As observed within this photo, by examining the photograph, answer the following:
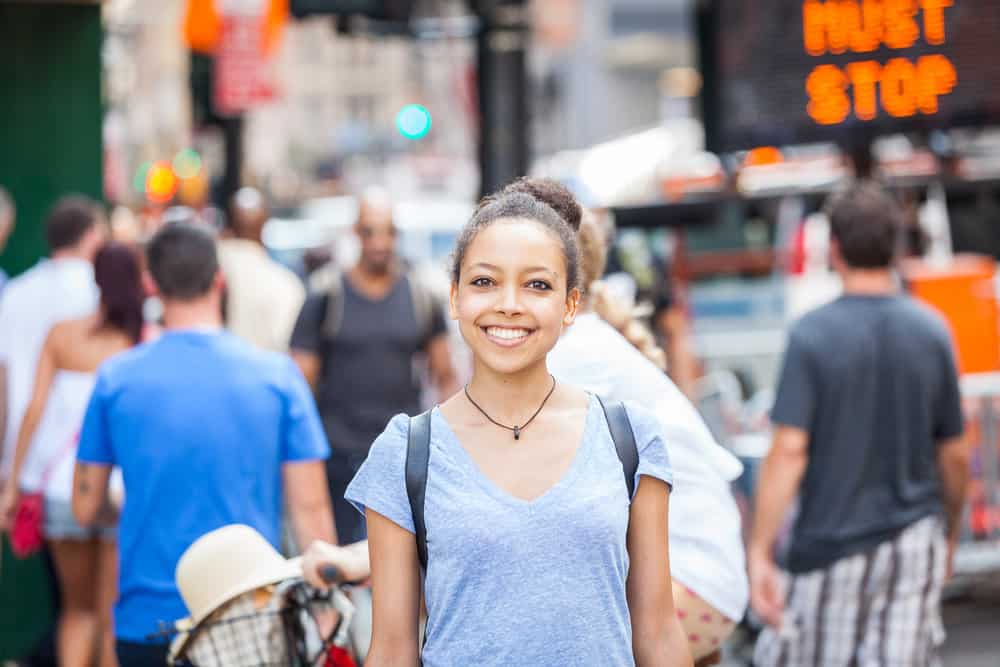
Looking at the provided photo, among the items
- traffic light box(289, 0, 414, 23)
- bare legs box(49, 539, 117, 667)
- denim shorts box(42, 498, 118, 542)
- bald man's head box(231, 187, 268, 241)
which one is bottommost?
bare legs box(49, 539, 117, 667)

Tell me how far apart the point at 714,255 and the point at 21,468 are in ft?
48.5

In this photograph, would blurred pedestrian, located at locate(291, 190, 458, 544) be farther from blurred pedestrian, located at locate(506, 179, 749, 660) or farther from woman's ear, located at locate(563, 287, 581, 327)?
woman's ear, located at locate(563, 287, 581, 327)

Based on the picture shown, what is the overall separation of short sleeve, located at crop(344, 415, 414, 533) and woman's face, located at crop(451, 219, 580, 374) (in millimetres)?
215

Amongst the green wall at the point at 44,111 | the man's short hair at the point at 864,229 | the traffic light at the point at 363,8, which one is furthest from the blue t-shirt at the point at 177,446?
the traffic light at the point at 363,8

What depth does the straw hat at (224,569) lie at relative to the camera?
375 centimetres

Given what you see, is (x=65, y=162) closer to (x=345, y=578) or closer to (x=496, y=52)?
(x=496, y=52)

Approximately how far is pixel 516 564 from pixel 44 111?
6695 mm

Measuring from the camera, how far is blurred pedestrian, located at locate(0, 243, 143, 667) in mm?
6023

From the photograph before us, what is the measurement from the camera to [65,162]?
8.98 meters

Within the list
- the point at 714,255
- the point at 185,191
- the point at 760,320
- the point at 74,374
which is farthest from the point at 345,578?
the point at 185,191

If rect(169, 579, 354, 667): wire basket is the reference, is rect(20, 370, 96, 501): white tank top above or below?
above

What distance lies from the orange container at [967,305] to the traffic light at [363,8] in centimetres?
314

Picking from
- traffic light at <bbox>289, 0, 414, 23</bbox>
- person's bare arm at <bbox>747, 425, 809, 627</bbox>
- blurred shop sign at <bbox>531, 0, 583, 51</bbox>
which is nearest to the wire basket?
person's bare arm at <bbox>747, 425, 809, 627</bbox>

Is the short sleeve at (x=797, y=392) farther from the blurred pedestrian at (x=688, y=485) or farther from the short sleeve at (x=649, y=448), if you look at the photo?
the short sleeve at (x=649, y=448)
